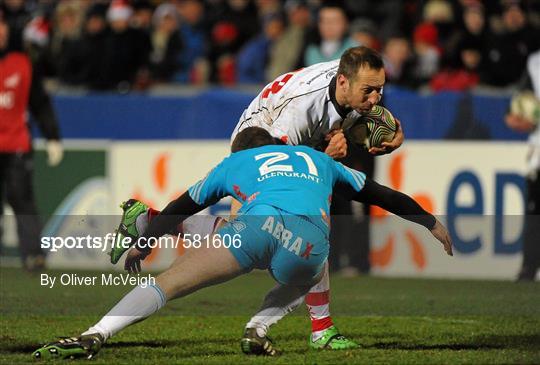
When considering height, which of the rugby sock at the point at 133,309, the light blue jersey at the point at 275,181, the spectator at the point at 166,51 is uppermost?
the light blue jersey at the point at 275,181

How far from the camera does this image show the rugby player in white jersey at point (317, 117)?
8.48 m

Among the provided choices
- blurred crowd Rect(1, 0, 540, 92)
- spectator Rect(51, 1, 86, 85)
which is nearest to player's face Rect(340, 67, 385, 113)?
blurred crowd Rect(1, 0, 540, 92)

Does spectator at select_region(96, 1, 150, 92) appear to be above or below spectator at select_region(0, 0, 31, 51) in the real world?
below

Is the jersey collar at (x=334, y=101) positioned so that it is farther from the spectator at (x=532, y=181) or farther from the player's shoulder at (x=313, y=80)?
the spectator at (x=532, y=181)

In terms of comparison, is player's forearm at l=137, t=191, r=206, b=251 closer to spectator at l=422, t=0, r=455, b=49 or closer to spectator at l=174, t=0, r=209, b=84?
spectator at l=422, t=0, r=455, b=49

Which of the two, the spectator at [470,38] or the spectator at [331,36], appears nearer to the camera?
the spectator at [331,36]

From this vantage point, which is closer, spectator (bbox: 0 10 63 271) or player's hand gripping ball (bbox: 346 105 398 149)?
player's hand gripping ball (bbox: 346 105 398 149)

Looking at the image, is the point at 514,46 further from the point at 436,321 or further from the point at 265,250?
the point at 265,250

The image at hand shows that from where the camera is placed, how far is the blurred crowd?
55.1 ft

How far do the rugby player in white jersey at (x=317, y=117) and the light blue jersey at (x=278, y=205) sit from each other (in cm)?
45

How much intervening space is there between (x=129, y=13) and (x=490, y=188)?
6.77 metres

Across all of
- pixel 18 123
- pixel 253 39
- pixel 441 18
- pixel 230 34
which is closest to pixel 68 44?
pixel 230 34

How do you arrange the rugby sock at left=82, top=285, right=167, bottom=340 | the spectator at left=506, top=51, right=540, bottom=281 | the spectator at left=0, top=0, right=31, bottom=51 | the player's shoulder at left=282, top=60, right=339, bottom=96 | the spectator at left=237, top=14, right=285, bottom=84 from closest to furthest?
the rugby sock at left=82, top=285, right=167, bottom=340 → the player's shoulder at left=282, top=60, right=339, bottom=96 → the spectator at left=506, top=51, right=540, bottom=281 → the spectator at left=237, top=14, right=285, bottom=84 → the spectator at left=0, top=0, right=31, bottom=51

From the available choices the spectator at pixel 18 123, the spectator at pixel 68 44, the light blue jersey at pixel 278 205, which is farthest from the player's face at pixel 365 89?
the spectator at pixel 68 44
